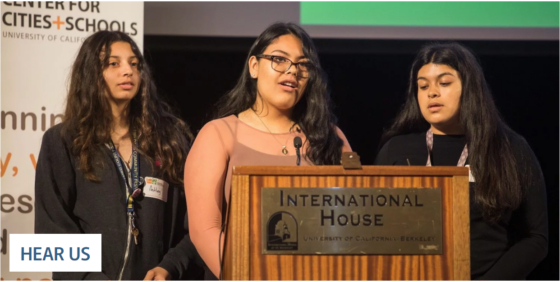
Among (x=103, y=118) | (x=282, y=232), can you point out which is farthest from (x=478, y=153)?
(x=103, y=118)

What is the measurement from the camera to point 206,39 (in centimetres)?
440

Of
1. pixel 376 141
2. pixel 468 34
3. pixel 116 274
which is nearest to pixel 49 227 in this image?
pixel 116 274

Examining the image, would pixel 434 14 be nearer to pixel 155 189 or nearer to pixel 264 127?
pixel 264 127

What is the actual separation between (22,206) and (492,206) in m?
2.37

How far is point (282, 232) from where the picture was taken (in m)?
1.75

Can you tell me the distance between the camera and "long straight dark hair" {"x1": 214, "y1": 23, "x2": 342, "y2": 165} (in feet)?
8.01

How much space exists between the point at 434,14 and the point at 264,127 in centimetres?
217

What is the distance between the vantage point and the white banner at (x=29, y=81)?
3.41 m

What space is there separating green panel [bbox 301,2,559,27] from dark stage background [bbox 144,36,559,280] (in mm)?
240

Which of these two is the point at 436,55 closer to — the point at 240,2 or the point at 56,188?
the point at 56,188

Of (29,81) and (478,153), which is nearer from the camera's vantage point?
(478,153)

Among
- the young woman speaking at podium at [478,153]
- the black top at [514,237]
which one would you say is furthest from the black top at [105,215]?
the black top at [514,237]

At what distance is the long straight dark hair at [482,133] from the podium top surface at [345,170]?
2.17 ft

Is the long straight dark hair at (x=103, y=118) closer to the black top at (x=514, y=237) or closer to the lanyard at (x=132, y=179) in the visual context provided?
the lanyard at (x=132, y=179)
